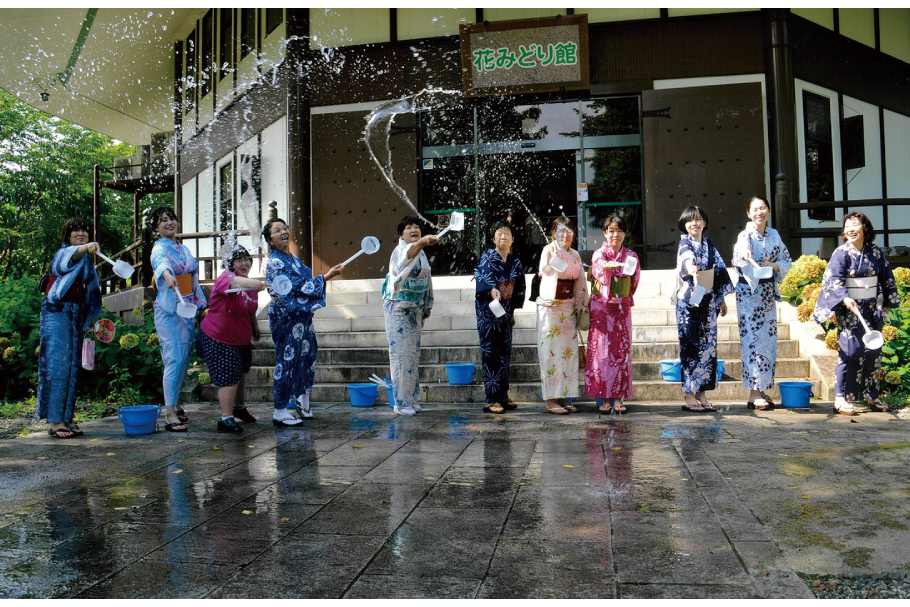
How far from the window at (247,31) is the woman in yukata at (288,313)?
32.8ft

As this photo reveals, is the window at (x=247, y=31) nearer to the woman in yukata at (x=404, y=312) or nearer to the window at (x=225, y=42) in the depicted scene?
the window at (x=225, y=42)

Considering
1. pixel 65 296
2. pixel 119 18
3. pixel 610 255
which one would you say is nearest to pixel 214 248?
pixel 119 18

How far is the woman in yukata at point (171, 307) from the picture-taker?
6.41 metres

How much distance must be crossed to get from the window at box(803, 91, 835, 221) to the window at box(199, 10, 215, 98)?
43.9 ft

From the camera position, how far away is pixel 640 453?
5.08 m

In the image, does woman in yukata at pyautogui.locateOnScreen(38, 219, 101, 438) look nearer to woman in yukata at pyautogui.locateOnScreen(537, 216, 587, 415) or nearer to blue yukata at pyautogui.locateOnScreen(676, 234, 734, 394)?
woman in yukata at pyautogui.locateOnScreen(537, 216, 587, 415)

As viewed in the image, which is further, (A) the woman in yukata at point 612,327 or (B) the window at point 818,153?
(B) the window at point 818,153

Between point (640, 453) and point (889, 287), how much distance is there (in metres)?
3.62

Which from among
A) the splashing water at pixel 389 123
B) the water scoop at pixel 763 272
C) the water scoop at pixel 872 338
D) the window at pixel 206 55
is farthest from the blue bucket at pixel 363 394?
the window at pixel 206 55

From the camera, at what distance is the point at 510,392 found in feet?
26.5

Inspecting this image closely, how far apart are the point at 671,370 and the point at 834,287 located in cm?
181

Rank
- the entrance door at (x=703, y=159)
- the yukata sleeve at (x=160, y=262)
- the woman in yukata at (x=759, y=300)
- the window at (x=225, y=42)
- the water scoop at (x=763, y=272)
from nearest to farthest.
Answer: the yukata sleeve at (x=160, y=262) < the water scoop at (x=763, y=272) < the woman in yukata at (x=759, y=300) < the entrance door at (x=703, y=159) < the window at (x=225, y=42)

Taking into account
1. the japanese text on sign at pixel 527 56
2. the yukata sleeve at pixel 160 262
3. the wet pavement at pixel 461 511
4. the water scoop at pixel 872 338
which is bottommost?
the wet pavement at pixel 461 511

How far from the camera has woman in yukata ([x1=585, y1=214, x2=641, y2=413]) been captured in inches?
276
